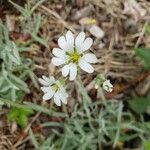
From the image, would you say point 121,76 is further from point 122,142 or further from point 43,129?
point 43,129

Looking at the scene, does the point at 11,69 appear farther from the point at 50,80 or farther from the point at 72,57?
the point at 72,57

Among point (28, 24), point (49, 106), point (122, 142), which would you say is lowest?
point (122, 142)

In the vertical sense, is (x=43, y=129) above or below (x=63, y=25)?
below

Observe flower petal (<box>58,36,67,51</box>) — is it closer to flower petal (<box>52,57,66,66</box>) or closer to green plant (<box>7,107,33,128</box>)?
flower petal (<box>52,57,66,66</box>)

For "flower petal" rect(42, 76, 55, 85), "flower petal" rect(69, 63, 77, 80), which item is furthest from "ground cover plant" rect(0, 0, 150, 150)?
"flower petal" rect(69, 63, 77, 80)

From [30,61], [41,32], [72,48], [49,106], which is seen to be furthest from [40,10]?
[72,48]

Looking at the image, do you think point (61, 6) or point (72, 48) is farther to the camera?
point (61, 6)

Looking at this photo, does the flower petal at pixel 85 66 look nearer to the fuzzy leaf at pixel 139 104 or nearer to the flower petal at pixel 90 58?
the flower petal at pixel 90 58
